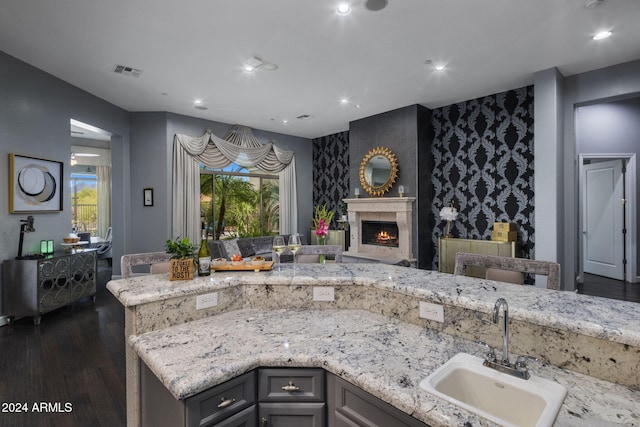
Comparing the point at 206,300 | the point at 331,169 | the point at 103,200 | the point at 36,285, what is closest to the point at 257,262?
the point at 206,300

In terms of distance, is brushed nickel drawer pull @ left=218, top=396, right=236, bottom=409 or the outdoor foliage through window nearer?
brushed nickel drawer pull @ left=218, top=396, right=236, bottom=409

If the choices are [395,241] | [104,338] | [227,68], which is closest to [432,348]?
[104,338]

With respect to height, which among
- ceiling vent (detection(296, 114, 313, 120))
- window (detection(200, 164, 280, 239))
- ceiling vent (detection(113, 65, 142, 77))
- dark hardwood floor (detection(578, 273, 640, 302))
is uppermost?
ceiling vent (detection(296, 114, 313, 120))

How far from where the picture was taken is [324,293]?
5.34 feet

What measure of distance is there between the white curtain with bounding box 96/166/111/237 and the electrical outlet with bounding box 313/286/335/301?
8360 mm

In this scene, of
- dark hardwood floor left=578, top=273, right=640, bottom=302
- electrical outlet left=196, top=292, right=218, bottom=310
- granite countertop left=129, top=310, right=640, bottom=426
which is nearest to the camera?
granite countertop left=129, top=310, right=640, bottom=426

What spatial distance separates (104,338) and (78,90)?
3.46 m

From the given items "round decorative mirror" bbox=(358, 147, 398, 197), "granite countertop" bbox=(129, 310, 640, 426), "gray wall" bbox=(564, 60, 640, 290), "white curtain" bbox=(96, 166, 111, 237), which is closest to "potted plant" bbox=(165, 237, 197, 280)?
"granite countertop" bbox=(129, 310, 640, 426)

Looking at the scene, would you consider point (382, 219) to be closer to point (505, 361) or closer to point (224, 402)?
point (505, 361)

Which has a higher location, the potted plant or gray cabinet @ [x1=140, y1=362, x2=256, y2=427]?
the potted plant

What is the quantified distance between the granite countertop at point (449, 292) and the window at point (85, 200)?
8.07 m

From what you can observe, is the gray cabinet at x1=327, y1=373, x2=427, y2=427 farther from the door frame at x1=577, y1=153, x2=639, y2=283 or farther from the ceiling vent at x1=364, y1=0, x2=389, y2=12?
the door frame at x1=577, y1=153, x2=639, y2=283

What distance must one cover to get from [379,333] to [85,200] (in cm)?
919

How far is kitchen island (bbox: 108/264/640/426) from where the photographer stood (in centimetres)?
91
